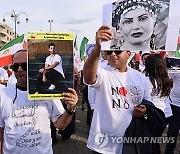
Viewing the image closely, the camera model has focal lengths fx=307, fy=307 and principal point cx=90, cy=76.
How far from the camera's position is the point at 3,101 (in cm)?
229

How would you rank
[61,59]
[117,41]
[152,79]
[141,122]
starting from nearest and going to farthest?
[61,59], [117,41], [141,122], [152,79]

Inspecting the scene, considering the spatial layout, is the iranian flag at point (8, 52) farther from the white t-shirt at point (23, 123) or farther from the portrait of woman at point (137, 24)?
the portrait of woman at point (137, 24)

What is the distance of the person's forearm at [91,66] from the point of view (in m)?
2.34

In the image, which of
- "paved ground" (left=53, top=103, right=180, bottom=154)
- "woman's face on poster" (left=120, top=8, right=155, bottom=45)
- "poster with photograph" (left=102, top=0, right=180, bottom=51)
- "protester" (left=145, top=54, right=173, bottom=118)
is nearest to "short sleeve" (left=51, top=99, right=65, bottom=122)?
"poster with photograph" (left=102, top=0, right=180, bottom=51)

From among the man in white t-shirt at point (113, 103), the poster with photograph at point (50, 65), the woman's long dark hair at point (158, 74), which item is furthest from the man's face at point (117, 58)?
the woman's long dark hair at point (158, 74)

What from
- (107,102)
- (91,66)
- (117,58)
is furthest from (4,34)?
(91,66)

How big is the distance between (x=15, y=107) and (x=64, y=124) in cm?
39

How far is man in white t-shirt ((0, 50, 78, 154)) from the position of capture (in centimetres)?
224

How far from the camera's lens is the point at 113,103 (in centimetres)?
261

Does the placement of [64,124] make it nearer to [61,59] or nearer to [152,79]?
[61,59]

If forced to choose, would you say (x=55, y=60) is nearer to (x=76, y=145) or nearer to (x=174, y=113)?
(x=174, y=113)

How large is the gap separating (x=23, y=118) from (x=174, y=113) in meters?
3.03

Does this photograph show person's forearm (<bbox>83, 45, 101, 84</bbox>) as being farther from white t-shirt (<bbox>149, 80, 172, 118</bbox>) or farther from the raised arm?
white t-shirt (<bbox>149, 80, 172, 118</bbox>)

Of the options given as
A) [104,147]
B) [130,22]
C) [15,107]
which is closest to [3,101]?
[15,107]
